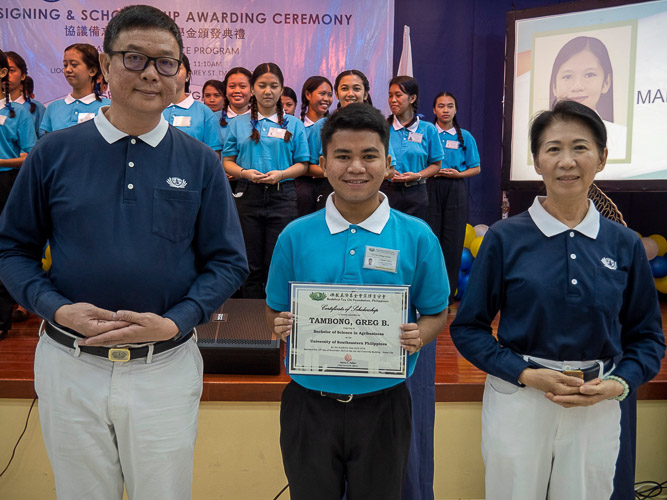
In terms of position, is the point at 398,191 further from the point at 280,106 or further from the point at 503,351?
the point at 503,351

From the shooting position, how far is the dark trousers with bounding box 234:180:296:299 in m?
3.62

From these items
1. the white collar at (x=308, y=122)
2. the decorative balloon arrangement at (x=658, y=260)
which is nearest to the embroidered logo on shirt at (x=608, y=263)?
the white collar at (x=308, y=122)

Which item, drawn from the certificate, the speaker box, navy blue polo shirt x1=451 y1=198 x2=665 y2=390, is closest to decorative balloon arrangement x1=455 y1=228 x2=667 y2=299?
the speaker box

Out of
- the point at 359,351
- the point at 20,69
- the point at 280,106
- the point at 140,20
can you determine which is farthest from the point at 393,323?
the point at 20,69

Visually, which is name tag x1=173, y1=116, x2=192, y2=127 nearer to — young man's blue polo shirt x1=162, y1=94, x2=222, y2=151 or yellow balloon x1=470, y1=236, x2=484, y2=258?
young man's blue polo shirt x1=162, y1=94, x2=222, y2=151

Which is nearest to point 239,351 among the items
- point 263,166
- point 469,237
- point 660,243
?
point 263,166

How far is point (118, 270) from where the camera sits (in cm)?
137

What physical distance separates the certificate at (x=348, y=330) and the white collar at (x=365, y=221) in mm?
168

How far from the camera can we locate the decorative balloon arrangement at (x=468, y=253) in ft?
16.3

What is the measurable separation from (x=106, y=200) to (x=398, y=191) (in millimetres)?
3032

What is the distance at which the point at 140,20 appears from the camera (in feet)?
4.44

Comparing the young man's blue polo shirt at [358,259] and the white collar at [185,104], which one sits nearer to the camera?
the young man's blue polo shirt at [358,259]

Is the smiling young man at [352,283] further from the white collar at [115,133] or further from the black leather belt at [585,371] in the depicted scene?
the white collar at [115,133]

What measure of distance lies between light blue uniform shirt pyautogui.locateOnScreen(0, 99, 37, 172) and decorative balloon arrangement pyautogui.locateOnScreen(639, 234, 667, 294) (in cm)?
520
